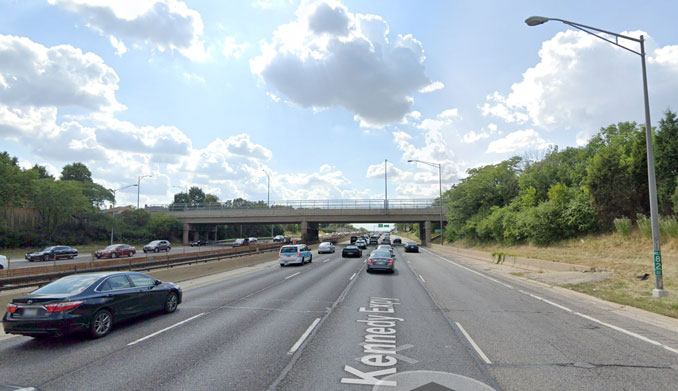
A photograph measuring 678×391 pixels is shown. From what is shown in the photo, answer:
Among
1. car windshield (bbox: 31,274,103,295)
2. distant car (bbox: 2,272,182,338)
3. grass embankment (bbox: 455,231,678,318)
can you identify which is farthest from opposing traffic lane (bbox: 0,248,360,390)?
grass embankment (bbox: 455,231,678,318)

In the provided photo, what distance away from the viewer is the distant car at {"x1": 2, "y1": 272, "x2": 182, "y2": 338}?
25.0 ft

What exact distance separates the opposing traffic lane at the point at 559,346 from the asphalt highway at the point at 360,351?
26 millimetres

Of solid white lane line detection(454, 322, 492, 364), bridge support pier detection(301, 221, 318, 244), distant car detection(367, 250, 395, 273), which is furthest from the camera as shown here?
bridge support pier detection(301, 221, 318, 244)

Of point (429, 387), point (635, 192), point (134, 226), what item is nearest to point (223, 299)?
point (429, 387)

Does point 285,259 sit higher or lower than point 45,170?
lower

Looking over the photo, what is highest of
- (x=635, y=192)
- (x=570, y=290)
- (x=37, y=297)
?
(x=635, y=192)

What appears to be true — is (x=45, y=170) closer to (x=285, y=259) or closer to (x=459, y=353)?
(x=285, y=259)

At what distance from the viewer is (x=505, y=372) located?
20.0 feet

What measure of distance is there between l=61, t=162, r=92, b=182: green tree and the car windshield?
112 meters

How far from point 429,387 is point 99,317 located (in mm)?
6953

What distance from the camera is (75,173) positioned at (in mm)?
103938

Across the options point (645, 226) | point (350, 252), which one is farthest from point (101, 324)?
point (350, 252)

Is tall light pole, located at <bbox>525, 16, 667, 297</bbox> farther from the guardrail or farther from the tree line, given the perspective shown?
the guardrail

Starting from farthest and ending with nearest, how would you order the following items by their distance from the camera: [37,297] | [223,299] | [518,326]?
[223,299], [518,326], [37,297]
